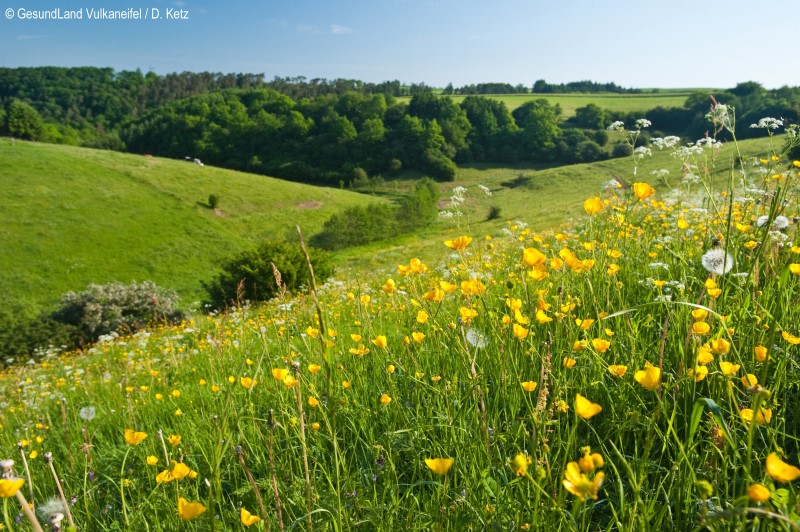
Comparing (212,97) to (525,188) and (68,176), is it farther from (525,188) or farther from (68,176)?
(525,188)

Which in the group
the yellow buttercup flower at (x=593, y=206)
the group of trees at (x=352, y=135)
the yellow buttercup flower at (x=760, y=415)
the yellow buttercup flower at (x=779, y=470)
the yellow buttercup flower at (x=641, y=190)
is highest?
the group of trees at (x=352, y=135)

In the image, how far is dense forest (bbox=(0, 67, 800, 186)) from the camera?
7625 centimetres

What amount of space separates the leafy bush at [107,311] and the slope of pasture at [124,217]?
901 centimetres

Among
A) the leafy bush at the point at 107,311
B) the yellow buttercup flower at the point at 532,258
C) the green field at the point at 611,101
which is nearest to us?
the yellow buttercup flower at the point at 532,258

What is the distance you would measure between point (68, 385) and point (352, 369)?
405 cm

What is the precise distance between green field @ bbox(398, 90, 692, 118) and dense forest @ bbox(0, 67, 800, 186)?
4219 mm

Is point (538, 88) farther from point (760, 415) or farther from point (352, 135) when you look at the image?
point (760, 415)

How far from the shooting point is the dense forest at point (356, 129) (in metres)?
76.2

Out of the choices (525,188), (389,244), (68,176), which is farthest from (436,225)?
(68,176)

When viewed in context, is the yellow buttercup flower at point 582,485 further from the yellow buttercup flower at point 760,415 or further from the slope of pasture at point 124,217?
the slope of pasture at point 124,217

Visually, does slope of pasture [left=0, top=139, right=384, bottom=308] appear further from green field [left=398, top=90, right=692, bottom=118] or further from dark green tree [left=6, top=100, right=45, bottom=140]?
green field [left=398, top=90, right=692, bottom=118]

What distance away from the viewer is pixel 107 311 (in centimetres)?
1758

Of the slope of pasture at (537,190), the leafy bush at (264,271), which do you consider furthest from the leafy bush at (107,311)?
the slope of pasture at (537,190)

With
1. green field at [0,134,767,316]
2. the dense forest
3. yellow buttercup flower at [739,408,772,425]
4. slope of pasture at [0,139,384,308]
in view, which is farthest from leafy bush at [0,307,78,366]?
the dense forest
